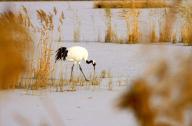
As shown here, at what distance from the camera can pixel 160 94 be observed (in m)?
1.24

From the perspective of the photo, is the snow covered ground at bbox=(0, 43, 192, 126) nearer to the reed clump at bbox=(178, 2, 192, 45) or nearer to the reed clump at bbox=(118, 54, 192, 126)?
the reed clump at bbox=(118, 54, 192, 126)

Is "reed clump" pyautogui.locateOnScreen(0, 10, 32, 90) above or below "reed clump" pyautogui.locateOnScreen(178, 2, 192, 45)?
below

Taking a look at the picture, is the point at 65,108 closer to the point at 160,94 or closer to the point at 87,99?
the point at 87,99

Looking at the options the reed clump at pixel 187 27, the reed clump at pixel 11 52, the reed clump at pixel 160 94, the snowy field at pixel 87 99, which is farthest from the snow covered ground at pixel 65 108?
the reed clump at pixel 187 27

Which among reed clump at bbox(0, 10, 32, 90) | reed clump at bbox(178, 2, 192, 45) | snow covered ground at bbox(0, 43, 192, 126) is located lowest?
snow covered ground at bbox(0, 43, 192, 126)

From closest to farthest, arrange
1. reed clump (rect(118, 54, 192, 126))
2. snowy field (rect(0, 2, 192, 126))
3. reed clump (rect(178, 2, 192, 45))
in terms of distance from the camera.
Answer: reed clump (rect(118, 54, 192, 126)) < snowy field (rect(0, 2, 192, 126)) < reed clump (rect(178, 2, 192, 45))

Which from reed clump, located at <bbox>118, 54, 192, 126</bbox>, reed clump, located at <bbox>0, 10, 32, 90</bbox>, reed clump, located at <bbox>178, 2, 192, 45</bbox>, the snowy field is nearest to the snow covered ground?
the snowy field

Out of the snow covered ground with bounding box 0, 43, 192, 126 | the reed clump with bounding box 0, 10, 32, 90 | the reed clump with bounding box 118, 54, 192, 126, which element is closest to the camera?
the reed clump with bounding box 118, 54, 192, 126

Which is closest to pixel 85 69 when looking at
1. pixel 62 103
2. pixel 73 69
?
pixel 73 69

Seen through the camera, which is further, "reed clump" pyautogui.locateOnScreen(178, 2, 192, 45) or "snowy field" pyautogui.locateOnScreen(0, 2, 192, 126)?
"reed clump" pyautogui.locateOnScreen(178, 2, 192, 45)

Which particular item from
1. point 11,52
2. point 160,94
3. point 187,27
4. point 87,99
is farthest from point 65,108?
point 187,27

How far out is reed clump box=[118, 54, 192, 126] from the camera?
1.21 m

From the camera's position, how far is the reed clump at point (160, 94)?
47.6 inches

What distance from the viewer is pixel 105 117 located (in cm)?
309
